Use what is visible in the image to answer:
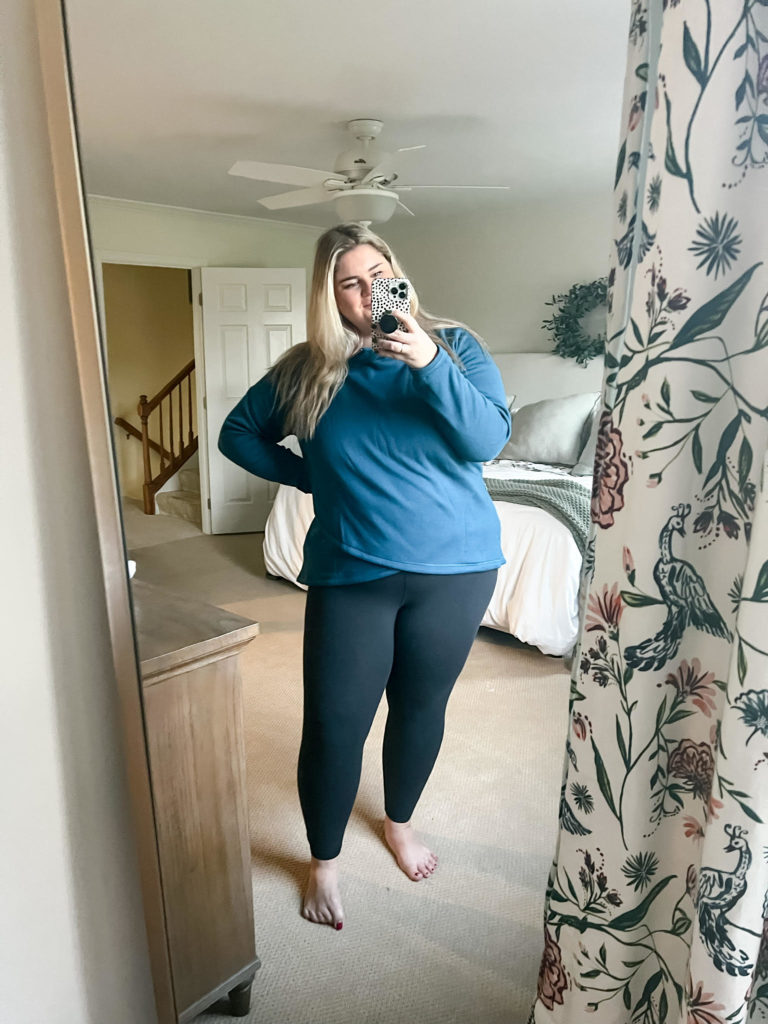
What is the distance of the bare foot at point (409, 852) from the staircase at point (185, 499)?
0.72 meters

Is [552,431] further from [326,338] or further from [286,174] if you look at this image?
[326,338]

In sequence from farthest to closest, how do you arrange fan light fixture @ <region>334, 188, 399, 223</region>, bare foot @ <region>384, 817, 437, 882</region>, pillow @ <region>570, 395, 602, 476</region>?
pillow @ <region>570, 395, 602, 476</region>, fan light fixture @ <region>334, 188, 399, 223</region>, bare foot @ <region>384, 817, 437, 882</region>

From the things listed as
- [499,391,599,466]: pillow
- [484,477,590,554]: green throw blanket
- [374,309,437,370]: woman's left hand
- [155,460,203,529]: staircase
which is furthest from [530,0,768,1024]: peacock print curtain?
[499,391,599,466]: pillow

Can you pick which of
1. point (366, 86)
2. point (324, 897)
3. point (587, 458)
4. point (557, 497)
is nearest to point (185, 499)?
point (324, 897)

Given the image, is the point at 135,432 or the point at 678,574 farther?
the point at 135,432

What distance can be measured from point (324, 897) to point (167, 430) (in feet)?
2.85

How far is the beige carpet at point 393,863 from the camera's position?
1065 millimetres

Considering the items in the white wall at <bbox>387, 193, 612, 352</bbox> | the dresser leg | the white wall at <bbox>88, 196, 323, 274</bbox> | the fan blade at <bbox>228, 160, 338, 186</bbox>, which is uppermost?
the fan blade at <bbox>228, 160, 338, 186</bbox>

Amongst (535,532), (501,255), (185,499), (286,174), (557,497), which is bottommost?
(535,532)

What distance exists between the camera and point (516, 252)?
2.66 m

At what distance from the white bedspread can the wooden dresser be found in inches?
44.0

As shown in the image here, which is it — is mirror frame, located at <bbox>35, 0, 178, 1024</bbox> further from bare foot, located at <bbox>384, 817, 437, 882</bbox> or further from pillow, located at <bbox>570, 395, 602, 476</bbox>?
pillow, located at <bbox>570, 395, 602, 476</bbox>

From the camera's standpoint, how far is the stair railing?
2.74ft

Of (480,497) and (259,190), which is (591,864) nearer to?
(480,497)
